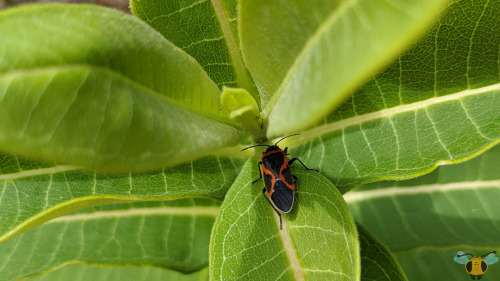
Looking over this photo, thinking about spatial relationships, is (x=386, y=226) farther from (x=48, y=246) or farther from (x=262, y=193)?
(x=48, y=246)

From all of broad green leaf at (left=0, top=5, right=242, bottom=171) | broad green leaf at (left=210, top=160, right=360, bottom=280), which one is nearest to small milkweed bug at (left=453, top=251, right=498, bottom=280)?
broad green leaf at (left=210, top=160, right=360, bottom=280)

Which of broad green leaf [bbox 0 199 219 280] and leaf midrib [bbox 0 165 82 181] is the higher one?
leaf midrib [bbox 0 165 82 181]

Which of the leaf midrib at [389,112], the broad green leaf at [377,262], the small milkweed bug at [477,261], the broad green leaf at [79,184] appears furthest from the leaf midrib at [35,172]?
the small milkweed bug at [477,261]

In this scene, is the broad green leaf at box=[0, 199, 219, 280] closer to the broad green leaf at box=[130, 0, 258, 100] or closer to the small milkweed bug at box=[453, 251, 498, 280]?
the broad green leaf at box=[130, 0, 258, 100]

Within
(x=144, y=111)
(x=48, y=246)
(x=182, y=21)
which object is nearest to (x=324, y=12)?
(x=144, y=111)

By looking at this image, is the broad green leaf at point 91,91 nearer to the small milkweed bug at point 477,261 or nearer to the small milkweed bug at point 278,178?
the small milkweed bug at point 278,178
